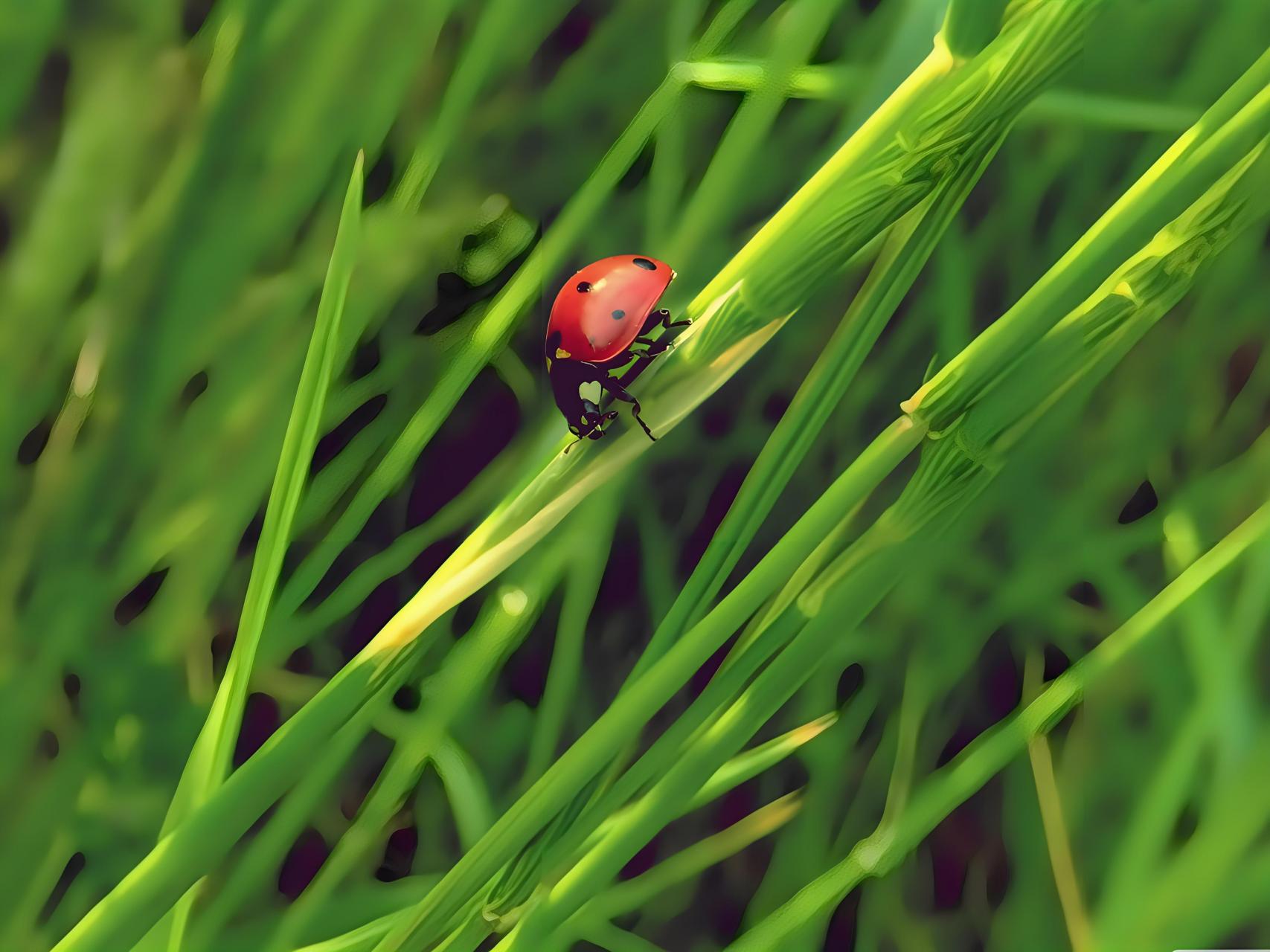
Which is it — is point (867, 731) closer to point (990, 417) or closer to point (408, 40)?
point (990, 417)

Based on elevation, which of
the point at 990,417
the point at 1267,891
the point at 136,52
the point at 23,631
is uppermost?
the point at 136,52

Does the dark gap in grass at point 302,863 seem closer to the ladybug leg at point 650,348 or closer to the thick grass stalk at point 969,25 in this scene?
the ladybug leg at point 650,348

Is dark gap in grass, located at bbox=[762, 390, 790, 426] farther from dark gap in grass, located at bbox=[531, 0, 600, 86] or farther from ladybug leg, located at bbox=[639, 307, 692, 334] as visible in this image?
dark gap in grass, located at bbox=[531, 0, 600, 86]

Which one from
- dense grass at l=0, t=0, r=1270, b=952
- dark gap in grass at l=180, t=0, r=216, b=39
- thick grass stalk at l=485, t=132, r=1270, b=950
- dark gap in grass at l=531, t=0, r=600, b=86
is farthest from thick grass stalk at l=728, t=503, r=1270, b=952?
dark gap in grass at l=180, t=0, r=216, b=39

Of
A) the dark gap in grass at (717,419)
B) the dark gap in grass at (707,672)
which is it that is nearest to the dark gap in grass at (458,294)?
the dark gap in grass at (717,419)

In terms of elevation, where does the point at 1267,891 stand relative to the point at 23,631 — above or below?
below

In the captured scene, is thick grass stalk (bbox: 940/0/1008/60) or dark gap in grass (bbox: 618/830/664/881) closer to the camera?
thick grass stalk (bbox: 940/0/1008/60)

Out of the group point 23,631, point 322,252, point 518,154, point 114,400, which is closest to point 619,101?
point 518,154

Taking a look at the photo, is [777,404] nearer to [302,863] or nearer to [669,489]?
[669,489]
